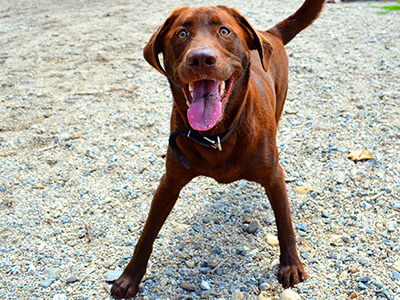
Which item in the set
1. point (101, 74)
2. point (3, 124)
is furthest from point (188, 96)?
point (101, 74)

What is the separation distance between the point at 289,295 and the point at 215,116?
3.83 feet

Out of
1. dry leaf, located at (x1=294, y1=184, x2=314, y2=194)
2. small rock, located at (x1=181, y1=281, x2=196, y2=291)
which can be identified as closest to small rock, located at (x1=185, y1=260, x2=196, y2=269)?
small rock, located at (x1=181, y1=281, x2=196, y2=291)

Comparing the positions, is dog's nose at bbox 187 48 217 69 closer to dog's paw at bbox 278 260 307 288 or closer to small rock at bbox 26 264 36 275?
dog's paw at bbox 278 260 307 288

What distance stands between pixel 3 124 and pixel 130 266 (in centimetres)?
276

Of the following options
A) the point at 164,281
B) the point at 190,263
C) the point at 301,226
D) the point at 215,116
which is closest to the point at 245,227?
the point at 301,226

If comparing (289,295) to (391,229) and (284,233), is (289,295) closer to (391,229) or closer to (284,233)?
(284,233)

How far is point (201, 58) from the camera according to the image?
2021 millimetres

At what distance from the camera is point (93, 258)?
293cm

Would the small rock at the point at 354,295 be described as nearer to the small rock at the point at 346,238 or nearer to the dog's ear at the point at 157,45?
the small rock at the point at 346,238

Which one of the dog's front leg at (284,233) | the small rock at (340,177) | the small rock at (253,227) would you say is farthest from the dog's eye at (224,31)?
the small rock at (340,177)

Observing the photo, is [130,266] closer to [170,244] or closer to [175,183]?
[170,244]

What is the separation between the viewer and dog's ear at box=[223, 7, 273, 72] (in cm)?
244

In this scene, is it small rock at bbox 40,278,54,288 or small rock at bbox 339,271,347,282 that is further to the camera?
small rock at bbox 40,278,54,288

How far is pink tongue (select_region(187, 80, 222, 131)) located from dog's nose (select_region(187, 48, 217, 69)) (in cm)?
20
